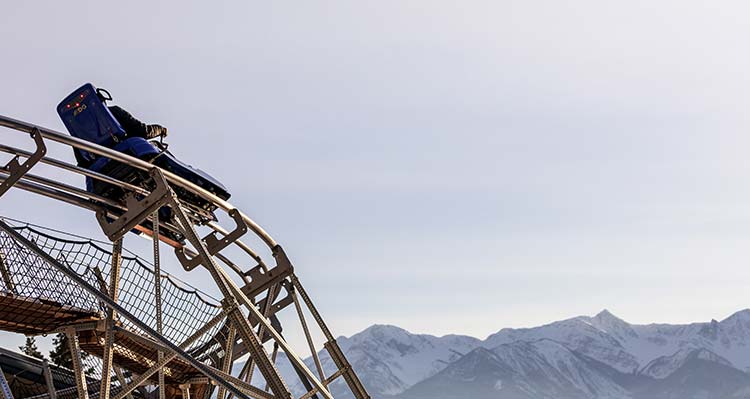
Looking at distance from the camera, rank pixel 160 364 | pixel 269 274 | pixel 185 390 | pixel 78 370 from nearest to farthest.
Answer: pixel 78 370 → pixel 160 364 → pixel 269 274 → pixel 185 390

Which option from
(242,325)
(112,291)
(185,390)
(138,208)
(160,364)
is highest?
(138,208)

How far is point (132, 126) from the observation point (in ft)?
85.1

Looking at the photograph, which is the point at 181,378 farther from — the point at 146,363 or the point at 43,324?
the point at 43,324

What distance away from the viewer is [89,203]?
23.8 m

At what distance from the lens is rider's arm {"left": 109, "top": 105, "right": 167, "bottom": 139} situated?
1017 inches

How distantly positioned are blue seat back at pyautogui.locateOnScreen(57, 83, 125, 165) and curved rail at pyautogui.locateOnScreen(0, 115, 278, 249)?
6.64ft

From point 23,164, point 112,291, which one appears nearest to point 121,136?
point 112,291

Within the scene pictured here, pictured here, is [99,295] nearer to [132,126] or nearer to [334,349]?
[132,126]

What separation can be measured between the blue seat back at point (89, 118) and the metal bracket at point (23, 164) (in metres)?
4.36

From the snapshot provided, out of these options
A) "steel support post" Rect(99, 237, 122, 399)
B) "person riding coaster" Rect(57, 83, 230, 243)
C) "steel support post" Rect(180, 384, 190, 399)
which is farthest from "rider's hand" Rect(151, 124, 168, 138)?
"steel support post" Rect(180, 384, 190, 399)

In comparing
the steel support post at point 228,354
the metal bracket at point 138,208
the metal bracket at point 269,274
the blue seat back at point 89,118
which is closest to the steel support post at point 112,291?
the metal bracket at point 138,208

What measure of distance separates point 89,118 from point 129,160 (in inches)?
126

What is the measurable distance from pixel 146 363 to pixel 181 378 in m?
2.27

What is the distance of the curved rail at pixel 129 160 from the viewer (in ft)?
67.0
